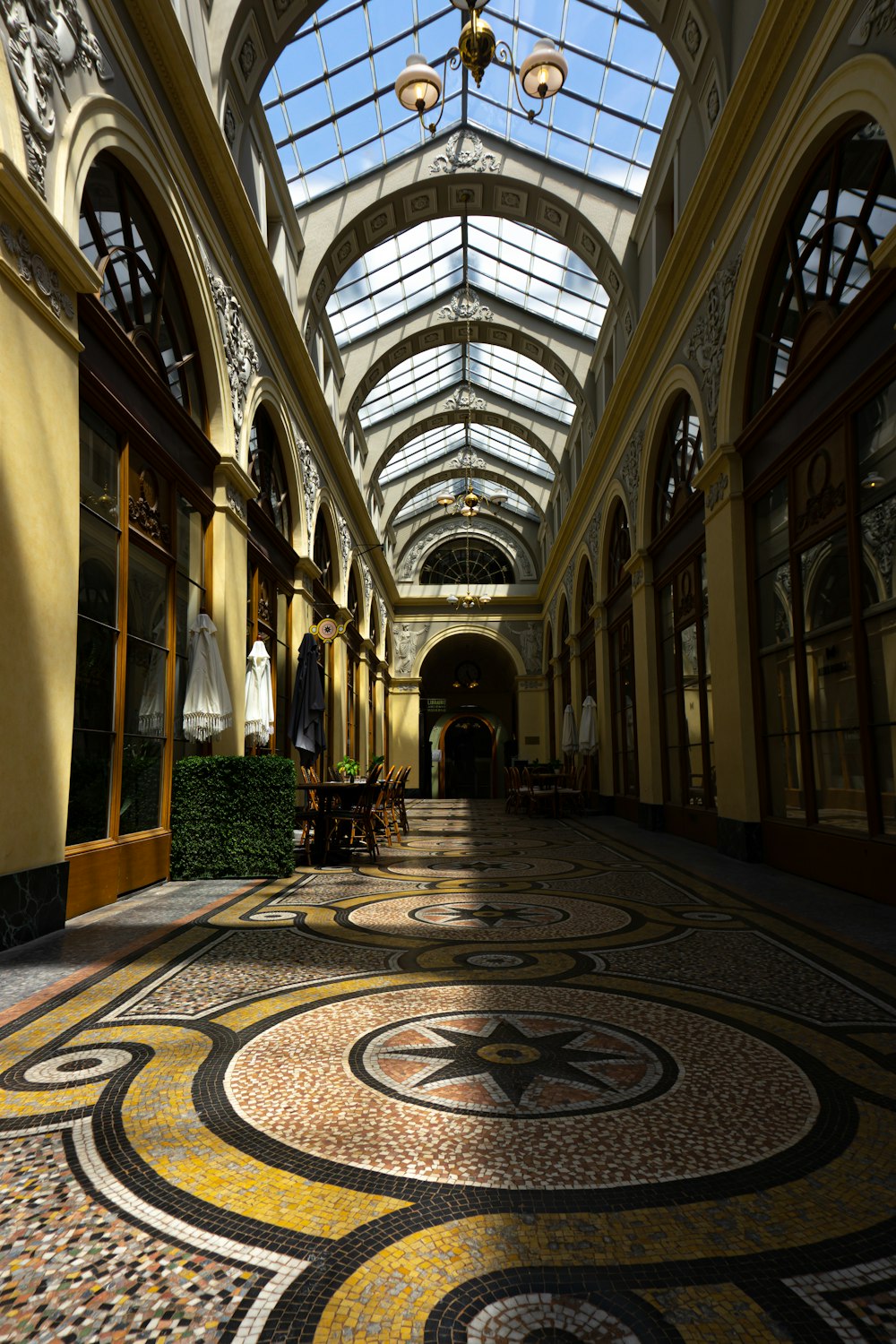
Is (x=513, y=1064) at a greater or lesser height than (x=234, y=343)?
lesser

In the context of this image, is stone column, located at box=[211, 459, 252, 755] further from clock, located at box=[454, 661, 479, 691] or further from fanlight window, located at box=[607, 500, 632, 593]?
clock, located at box=[454, 661, 479, 691]

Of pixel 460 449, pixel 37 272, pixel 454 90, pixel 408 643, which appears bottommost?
pixel 37 272

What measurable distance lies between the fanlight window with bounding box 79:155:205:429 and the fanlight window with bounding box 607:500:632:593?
785cm

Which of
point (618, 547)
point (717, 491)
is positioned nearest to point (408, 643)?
point (618, 547)

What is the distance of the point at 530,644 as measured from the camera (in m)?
25.5

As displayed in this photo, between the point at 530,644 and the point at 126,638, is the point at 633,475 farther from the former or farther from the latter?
the point at 530,644

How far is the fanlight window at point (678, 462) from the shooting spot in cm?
895

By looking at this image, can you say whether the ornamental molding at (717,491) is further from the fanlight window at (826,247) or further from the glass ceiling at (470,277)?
the glass ceiling at (470,277)

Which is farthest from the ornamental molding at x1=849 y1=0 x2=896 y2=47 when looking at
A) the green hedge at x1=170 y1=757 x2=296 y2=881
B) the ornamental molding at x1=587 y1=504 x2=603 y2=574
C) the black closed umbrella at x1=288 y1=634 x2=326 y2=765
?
the ornamental molding at x1=587 y1=504 x2=603 y2=574

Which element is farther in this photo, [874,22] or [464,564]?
[464,564]

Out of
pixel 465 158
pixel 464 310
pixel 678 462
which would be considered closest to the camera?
pixel 678 462

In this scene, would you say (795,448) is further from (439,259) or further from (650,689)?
(439,259)

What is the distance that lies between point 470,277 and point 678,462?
28.1ft

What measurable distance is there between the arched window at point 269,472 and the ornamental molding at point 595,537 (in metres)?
6.49
